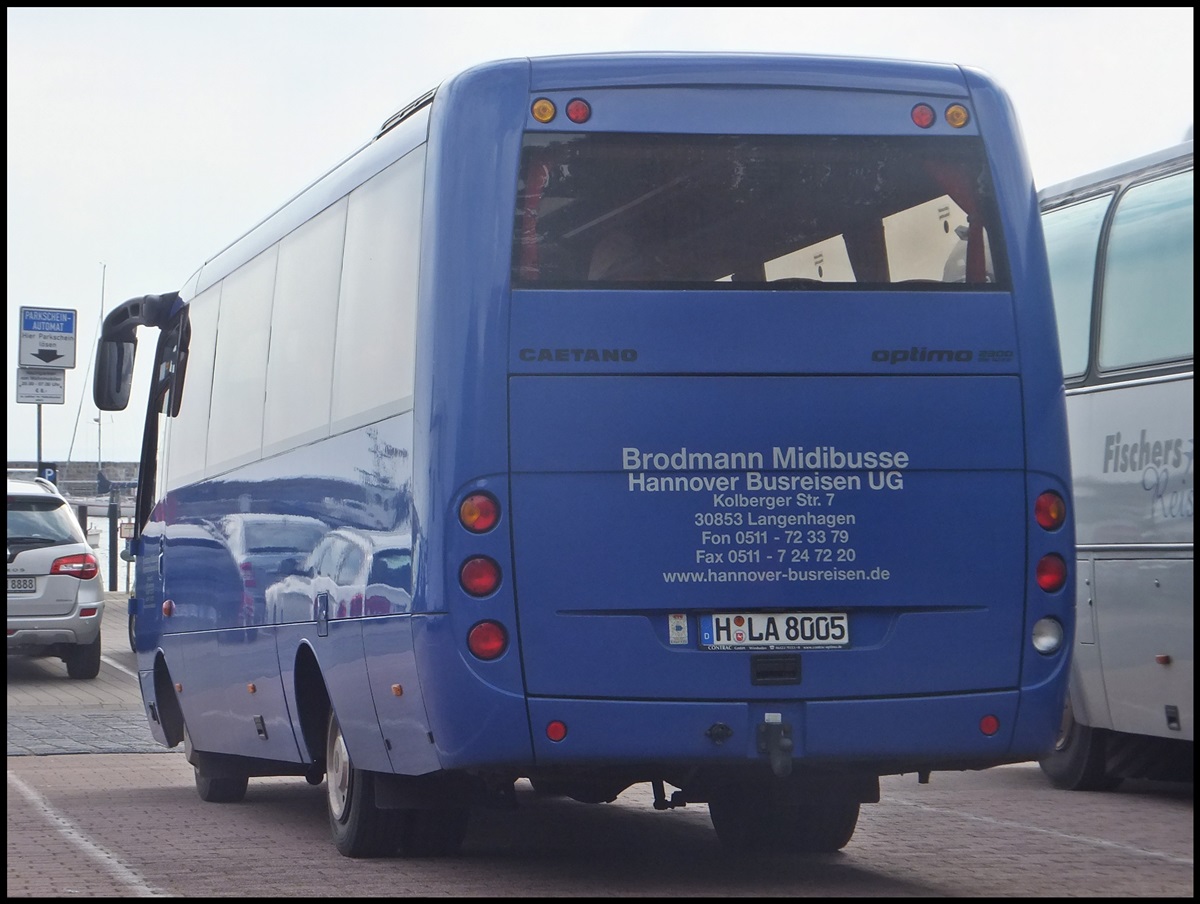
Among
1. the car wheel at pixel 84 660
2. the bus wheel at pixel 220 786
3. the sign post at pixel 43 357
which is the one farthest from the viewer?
the sign post at pixel 43 357

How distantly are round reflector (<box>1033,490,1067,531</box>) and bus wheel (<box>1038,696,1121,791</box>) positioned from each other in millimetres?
4817

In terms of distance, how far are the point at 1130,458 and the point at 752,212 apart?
450 centimetres

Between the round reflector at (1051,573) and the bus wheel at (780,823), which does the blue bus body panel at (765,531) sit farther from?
the bus wheel at (780,823)

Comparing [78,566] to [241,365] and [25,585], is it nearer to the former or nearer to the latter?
[25,585]

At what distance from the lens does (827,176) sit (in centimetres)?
872

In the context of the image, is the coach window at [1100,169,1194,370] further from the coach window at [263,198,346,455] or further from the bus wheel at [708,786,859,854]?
the coach window at [263,198,346,455]

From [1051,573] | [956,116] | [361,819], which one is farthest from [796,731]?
[956,116]

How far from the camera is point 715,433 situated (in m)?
8.43

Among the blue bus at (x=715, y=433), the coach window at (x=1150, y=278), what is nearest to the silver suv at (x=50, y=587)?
the coach window at (x=1150, y=278)

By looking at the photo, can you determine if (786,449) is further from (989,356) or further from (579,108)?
(579,108)

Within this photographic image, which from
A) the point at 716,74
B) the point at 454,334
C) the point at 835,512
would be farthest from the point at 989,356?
the point at 454,334

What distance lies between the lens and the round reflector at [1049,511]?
341 inches

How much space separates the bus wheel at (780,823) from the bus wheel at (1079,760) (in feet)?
11.0

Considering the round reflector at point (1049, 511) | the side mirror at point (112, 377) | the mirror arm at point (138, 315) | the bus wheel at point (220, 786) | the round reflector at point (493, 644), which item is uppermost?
the mirror arm at point (138, 315)
